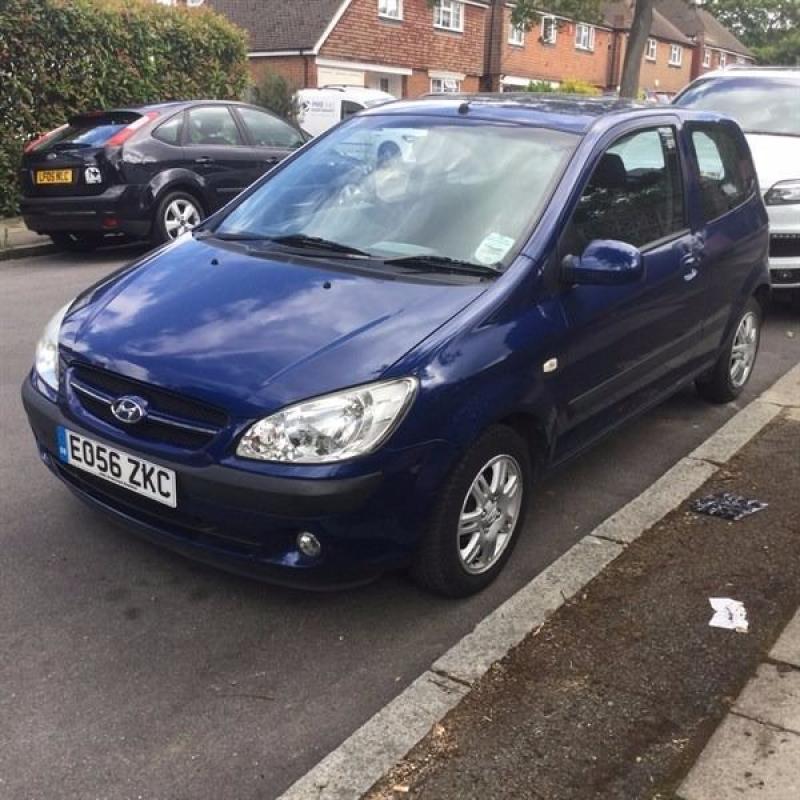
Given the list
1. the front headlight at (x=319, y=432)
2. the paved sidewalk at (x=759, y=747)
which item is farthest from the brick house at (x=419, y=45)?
the paved sidewalk at (x=759, y=747)

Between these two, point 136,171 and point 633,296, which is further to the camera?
point 136,171

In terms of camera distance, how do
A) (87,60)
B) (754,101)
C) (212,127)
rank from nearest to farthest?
(754,101) → (212,127) → (87,60)

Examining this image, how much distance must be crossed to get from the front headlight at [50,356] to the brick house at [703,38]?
53.1 meters

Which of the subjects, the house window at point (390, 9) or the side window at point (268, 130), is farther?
the house window at point (390, 9)

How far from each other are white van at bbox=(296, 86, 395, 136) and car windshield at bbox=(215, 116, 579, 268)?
14623 millimetres

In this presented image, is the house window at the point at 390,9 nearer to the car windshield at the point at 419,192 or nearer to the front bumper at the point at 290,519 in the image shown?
the car windshield at the point at 419,192

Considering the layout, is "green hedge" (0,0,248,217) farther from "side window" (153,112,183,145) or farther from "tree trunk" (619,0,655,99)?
"tree trunk" (619,0,655,99)

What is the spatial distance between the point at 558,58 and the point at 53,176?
1325 inches

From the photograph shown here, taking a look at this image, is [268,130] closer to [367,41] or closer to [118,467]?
[118,467]

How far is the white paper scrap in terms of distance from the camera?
3248 mm

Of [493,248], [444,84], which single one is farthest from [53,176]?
[444,84]

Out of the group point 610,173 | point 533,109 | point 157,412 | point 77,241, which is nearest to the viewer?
point 157,412

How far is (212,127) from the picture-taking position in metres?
10.1

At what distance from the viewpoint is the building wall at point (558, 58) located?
3572 cm
